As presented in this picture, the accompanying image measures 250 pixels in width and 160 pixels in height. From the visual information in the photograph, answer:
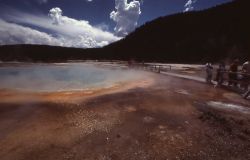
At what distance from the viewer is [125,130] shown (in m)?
5.75

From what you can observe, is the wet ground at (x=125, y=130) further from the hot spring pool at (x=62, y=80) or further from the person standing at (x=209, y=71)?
the hot spring pool at (x=62, y=80)

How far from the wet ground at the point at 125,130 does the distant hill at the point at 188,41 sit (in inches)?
1330

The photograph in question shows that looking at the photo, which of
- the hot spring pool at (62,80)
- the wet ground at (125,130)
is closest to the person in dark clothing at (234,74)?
the wet ground at (125,130)

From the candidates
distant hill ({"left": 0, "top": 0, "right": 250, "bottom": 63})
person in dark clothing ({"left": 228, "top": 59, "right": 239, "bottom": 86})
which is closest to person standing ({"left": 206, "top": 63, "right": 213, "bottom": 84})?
person in dark clothing ({"left": 228, "top": 59, "right": 239, "bottom": 86})

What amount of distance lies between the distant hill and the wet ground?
111 feet

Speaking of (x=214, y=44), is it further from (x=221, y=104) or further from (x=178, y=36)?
(x=221, y=104)

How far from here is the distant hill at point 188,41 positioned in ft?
141

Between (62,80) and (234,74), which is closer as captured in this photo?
(234,74)

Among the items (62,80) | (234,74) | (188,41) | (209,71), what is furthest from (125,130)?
(188,41)

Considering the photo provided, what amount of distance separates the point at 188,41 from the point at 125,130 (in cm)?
4897

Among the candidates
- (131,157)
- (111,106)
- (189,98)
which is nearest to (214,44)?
(189,98)

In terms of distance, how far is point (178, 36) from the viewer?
190 ft

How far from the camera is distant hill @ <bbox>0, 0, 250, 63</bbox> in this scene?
42875mm

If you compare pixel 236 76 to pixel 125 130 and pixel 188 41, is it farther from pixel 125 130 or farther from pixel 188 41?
pixel 188 41
